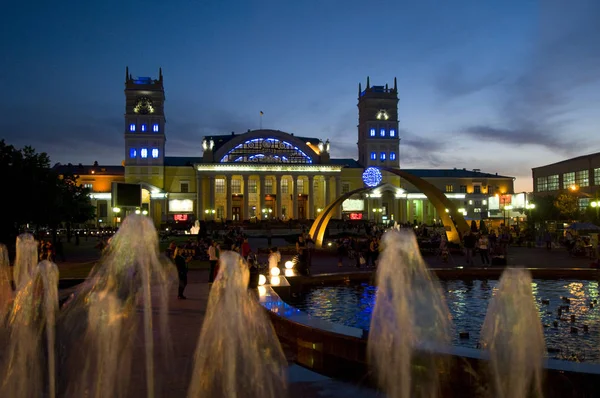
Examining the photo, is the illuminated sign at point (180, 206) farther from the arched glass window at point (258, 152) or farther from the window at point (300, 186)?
the window at point (300, 186)

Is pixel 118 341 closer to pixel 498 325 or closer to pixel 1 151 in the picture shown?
pixel 498 325

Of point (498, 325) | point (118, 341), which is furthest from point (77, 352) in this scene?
point (498, 325)

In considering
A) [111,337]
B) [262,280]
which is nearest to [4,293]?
[111,337]

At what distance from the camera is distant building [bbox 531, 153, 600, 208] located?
62.4 meters

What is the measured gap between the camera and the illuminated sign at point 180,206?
81.2 metres

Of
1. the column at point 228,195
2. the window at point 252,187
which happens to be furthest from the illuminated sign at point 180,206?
the window at point 252,187

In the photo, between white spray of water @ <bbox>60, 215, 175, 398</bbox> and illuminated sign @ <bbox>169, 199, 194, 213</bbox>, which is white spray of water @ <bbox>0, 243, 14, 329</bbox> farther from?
illuminated sign @ <bbox>169, 199, 194, 213</bbox>

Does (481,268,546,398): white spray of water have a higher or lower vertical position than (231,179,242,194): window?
lower

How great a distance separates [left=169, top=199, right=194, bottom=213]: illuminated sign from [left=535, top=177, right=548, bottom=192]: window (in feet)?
165

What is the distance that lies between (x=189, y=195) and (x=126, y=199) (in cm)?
4974

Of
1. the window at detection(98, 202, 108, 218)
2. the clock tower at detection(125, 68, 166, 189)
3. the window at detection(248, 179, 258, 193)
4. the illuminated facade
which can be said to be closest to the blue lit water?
the illuminated facade

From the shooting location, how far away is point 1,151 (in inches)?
1268

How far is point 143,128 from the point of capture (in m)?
80.2

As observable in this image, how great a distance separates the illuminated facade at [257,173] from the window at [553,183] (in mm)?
21201
